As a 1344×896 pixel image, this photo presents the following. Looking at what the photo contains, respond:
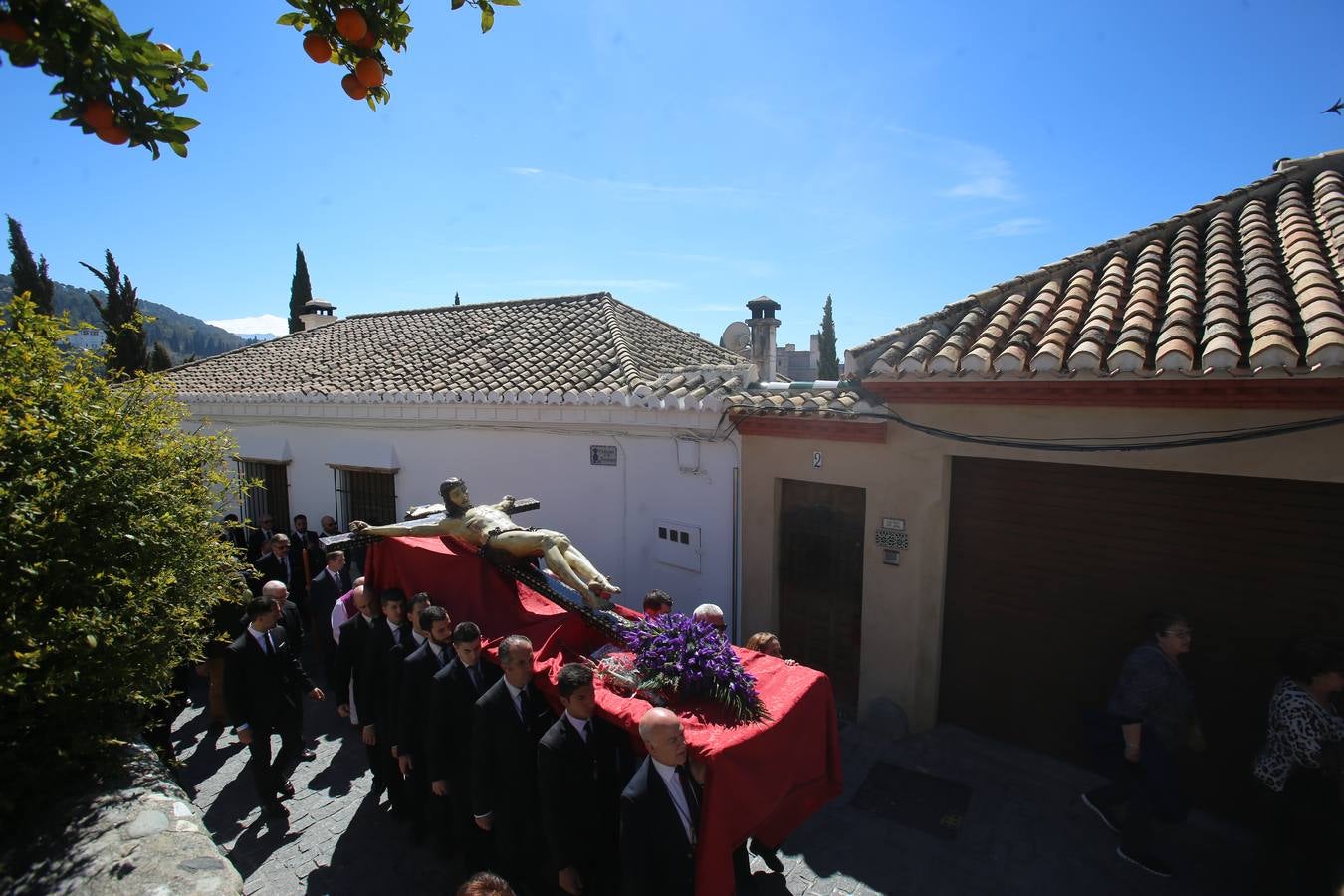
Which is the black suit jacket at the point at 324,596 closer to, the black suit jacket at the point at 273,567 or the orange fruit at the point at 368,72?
the black suit jacket at the point at 273,567

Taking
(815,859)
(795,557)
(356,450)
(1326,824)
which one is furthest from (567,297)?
(1326,824)

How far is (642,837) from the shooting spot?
11.0 feet

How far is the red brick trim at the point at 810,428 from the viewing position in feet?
20.9

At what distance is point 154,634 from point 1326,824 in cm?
684

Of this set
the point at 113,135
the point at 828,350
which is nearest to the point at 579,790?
the point at 113,135

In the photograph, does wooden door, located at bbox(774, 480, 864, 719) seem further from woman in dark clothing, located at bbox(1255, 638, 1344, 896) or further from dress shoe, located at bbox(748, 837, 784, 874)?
woman in dark clothing, located at bbox(1255, 638, 1344, 896)

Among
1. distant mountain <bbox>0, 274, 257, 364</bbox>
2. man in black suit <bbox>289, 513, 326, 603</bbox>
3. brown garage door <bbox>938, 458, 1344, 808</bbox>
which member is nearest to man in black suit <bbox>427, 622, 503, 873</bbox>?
brown garage door <bbox>938, 458, 1344, 808</bbox>

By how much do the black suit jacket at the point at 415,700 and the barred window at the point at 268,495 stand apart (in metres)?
8.60

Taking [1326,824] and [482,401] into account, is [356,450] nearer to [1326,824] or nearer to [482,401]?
[482,401]

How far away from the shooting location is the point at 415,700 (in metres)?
4.81

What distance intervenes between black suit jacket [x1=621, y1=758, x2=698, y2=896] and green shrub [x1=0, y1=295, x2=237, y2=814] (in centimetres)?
284

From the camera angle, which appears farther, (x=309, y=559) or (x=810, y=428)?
(x=309, y=559)

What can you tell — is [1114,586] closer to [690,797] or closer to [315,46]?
[690,797]

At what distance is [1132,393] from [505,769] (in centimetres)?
495
